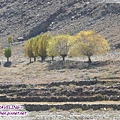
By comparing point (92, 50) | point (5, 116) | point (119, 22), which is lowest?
point (5, 116)

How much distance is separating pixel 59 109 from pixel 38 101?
4.57 meters

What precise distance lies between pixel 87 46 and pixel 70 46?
572 centimetres

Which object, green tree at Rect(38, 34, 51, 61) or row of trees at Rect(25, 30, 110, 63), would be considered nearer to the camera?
row of trees at Rect(25, 30, 110, 63)

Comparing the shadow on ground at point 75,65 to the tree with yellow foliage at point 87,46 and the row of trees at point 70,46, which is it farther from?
Result: the tree with yellow foliage at point 87,46

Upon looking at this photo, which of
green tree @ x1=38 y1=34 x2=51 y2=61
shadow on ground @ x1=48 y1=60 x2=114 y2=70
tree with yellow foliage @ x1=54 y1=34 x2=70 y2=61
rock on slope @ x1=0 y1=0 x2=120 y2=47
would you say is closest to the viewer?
shadow on ground @ x1=48 y1=60 x2=114 y2=70

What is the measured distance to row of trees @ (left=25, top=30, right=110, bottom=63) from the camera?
286ft

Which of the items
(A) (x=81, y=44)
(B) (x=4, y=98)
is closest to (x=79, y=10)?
(A) (x=81, y=44)

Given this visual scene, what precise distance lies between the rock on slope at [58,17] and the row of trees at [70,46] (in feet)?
63.6

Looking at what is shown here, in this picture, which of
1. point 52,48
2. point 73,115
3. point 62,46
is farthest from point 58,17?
point 73,115

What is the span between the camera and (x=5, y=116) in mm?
34688

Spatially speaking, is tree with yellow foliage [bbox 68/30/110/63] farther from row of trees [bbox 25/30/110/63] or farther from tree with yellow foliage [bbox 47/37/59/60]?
tree with yellow foliage [bbox 47/37/59/60]

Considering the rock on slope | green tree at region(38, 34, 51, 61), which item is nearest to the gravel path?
green tree at region(38, 34, 51, 61)

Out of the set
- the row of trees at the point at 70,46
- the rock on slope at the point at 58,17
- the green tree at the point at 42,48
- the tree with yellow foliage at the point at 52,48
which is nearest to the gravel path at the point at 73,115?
the row of trees at the point at 70,46

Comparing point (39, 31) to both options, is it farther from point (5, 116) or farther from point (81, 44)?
point (5, 116)
